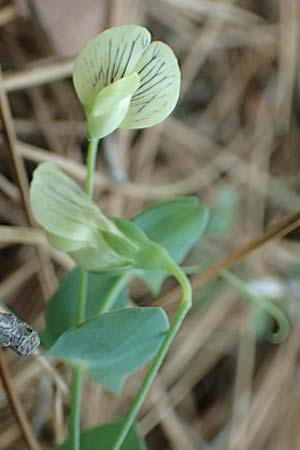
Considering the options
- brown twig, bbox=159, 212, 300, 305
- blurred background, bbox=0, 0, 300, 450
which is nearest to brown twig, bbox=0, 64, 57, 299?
blurred background, bbox=0, 0, 300, 450

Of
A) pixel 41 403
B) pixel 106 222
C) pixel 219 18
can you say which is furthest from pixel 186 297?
pixel 219 18

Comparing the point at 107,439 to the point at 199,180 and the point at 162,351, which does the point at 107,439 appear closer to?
the point at 162,351

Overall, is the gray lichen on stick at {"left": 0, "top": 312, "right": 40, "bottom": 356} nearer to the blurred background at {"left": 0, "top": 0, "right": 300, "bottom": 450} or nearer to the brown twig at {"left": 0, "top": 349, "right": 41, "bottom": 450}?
the brown twig at {"left": 0, "top": 349, "right": 41, "bottom": 450}

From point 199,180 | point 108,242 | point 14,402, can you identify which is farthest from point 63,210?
point 199,180

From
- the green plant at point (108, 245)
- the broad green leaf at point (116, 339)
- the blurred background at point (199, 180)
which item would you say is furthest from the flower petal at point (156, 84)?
the blurred background at point (199, 180)

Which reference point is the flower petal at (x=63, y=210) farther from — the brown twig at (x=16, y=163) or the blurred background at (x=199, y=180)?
the blurred background at (x=199, y=180)
